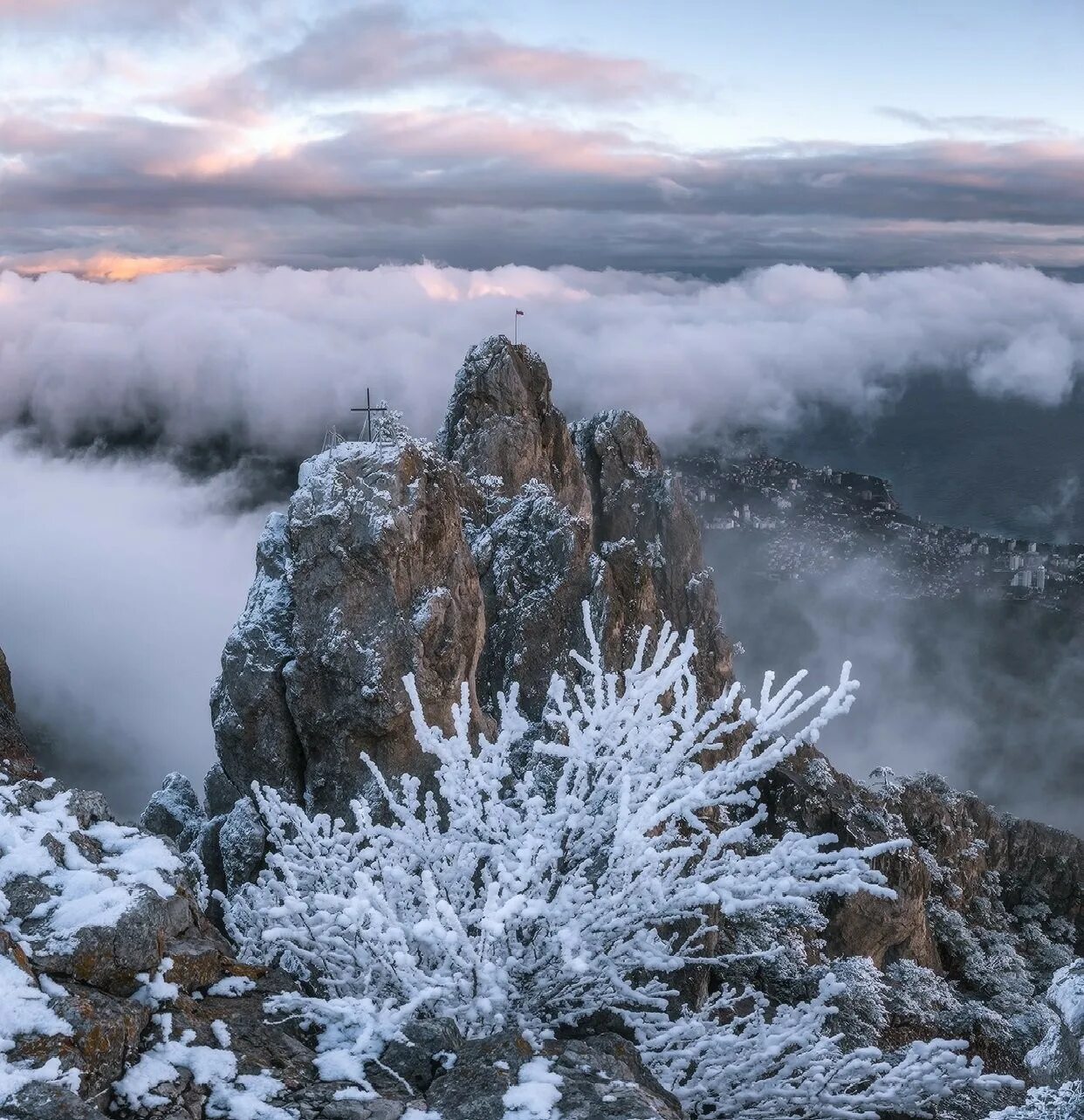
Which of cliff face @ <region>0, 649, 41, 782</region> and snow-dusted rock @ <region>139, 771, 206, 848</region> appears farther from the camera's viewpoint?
snow-dusted rock @ <region>139, 771, 206, 848</region>

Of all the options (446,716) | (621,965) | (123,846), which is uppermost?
(123,846)

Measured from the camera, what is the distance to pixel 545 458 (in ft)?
104

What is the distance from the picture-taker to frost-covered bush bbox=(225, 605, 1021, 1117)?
662cm

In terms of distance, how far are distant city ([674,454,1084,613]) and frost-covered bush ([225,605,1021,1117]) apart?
364 ft

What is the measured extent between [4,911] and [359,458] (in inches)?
531

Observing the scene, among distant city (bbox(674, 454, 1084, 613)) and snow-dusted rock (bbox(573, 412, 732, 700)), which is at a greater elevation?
snow-dusted rock (bbox(573, 412, 732, 700))

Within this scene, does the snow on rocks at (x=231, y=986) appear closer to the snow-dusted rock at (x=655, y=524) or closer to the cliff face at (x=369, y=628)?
the cliff face at (x=369, y=628)

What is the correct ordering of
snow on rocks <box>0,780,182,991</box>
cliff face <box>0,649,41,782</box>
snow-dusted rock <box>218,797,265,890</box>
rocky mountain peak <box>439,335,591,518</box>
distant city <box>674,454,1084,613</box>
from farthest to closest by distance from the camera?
distant city <box>674,454,1084,613</box> < rocky mountain peak <box>439,335,591,518</box> < snow-dusted rock <box>218,797,265,890</box> < cliff face <box>0,649,41,782</box> < snow on rocks <box>0,780,182,991</box>

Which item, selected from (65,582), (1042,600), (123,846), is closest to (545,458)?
(123,846)

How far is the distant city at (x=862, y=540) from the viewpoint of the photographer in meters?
118

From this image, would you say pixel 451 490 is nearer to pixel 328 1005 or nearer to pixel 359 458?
pixel 359 458

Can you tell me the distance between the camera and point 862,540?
132 meters

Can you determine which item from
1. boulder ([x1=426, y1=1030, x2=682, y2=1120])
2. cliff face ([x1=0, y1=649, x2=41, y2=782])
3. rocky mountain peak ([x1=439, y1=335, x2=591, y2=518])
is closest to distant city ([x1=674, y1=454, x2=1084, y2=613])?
rocky mountain peak ([x1=439, y1=335, x2=591, y2=518])

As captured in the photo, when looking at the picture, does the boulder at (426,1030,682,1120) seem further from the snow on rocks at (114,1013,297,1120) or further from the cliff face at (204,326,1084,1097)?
the cliff face at (204,326,1084,1097)
